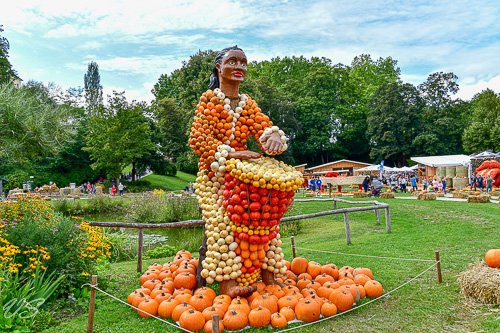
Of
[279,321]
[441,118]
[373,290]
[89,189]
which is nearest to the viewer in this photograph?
[279,321]

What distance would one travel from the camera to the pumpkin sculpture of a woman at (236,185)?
3764 mm

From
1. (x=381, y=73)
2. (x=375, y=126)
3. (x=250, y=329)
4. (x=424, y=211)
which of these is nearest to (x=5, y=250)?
(x=250, y=329)

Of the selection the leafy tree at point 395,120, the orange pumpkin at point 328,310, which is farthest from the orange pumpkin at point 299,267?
the leafy tree at point 395,120

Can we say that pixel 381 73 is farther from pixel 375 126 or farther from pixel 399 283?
pixel 399 283

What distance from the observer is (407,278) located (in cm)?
493

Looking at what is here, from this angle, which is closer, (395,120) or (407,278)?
(407,278)

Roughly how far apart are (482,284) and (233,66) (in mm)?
3980

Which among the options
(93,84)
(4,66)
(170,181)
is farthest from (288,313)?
(93,84)

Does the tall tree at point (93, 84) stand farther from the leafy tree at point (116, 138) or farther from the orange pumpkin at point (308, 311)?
the orange pumpkin at point (308, 311)

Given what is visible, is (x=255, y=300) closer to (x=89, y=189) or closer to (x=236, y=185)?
(x=236, y=185)

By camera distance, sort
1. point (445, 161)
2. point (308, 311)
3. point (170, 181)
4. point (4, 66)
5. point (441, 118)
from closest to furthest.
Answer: point (308, 311), point (4, 66), point (445, 161), point (170, 181), point (441, 118)

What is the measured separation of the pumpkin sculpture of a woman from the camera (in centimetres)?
376

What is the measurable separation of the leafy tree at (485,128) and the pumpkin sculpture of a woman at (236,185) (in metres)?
34.9

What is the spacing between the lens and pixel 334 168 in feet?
137
